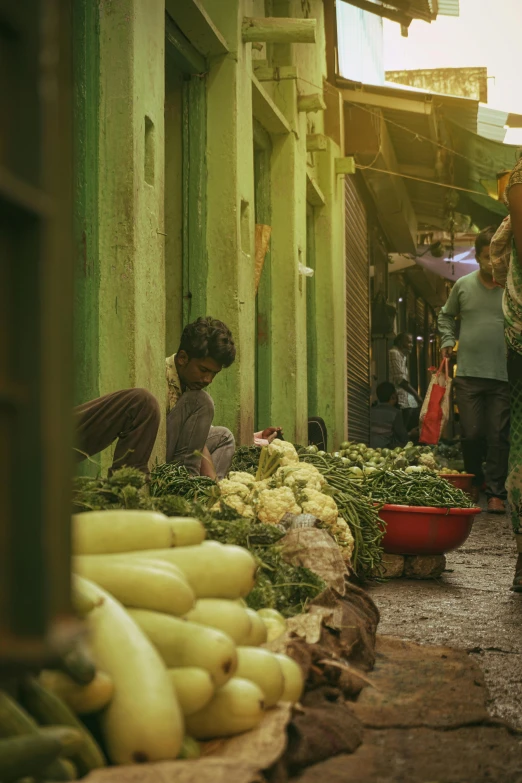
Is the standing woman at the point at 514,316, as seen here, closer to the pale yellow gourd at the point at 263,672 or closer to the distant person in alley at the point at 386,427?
the pale yellow gourd at the point at 263,672

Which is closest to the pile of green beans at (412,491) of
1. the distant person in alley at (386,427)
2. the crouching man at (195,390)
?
the crouching man at (195,390)

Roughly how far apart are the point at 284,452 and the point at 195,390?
725mm

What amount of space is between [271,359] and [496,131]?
9.40 metres

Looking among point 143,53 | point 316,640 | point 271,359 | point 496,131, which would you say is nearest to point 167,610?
point 316,640

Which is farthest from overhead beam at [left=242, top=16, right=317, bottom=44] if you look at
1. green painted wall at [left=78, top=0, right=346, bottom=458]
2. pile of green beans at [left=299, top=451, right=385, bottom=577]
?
pile of green beans at [left=299, top=451, right=385, bottom=577]

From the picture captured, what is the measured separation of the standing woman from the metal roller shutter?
9329 millimetres

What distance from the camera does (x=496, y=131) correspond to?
1772 centimetres

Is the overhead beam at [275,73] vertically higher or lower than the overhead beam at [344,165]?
higher

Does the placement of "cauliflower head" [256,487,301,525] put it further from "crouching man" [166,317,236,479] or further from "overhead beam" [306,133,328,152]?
"overhead beam" [306,133,328,152]

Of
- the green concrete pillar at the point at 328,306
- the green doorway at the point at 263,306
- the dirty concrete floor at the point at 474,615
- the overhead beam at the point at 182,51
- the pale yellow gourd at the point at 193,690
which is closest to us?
the pale yellow gourd at the point at 193,690

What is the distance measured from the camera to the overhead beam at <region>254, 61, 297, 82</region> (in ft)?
31.8

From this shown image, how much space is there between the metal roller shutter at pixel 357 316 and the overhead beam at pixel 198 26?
762 centimetres

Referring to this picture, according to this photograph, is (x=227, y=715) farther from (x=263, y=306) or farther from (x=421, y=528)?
(x=263, y=306)

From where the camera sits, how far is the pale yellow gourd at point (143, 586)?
7.65 ft
